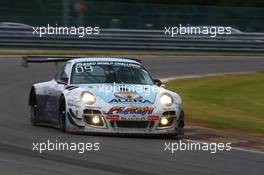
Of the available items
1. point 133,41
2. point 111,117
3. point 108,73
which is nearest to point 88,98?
point 111,117

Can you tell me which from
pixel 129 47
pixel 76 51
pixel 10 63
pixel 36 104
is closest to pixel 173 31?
pixel 129 47

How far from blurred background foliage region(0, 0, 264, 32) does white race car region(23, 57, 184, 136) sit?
2468 cm

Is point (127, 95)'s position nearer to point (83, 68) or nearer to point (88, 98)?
point (88, 98)

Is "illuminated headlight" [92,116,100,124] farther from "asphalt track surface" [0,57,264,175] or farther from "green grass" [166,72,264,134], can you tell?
"green grass" [166,72,264,134]

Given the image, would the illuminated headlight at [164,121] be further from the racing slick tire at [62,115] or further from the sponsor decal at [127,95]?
the racing slick tire at [62,115]

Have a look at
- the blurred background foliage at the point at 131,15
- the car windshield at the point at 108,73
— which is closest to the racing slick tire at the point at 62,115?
the car windshield at the point at 108,73

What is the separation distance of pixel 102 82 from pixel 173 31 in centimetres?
2360

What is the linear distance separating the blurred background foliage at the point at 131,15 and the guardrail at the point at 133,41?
3.09 m

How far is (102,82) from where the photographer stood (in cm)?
1270

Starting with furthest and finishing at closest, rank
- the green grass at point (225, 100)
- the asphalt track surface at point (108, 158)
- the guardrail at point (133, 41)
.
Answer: the guardrail at point (133, 41) < the green grass at point (225, 100) < the asphalt track surface at point (108, 158)

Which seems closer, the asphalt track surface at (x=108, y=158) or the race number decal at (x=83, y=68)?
the asphalt track surface at (x=108, y=158)

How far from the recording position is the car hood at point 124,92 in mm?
11953

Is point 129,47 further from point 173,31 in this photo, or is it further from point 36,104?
point 36,104

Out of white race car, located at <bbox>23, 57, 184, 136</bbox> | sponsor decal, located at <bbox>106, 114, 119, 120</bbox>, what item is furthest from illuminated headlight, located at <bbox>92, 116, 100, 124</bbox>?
sponsor decal, located at <bbox>106, 114, 119, 120</bbox>
